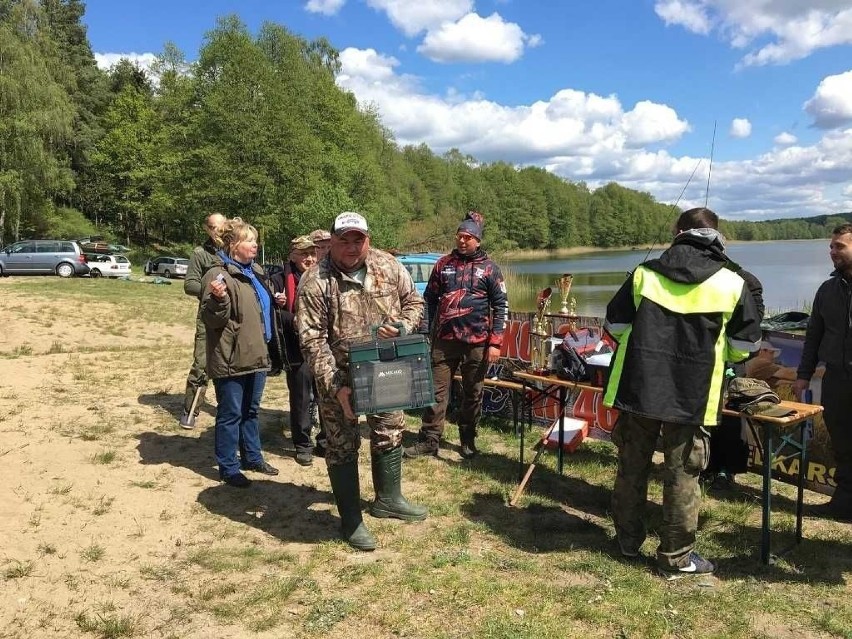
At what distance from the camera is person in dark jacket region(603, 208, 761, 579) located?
293 centimetres

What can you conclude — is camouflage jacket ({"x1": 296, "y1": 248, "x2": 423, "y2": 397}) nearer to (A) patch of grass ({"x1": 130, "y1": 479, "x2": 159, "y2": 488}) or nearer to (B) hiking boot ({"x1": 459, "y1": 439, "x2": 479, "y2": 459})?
(A) patch of grass ({"x1": 130, "y1": 479, "x2": 159, "y2": 488})

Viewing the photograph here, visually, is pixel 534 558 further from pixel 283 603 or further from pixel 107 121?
pixel 107 121

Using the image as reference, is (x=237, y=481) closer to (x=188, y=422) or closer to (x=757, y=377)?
(x=188, y=422)

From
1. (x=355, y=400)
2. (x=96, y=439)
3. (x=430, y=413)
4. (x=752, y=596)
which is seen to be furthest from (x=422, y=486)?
(x=96, y=439)

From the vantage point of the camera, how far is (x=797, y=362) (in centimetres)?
480

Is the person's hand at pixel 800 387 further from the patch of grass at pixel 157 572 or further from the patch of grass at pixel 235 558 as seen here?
the patch of grass at pixel 157 572

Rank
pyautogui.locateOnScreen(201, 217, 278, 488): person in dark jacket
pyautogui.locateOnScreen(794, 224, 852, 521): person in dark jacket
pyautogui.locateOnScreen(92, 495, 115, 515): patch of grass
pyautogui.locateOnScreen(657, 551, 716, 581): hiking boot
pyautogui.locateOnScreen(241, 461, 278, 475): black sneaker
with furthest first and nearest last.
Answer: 1. pyautogui.locateOnScreen(241, 461, 278, 475): black sneaker
2. pyautogui.locateOnScreen(201, 217, 278, 488): person in dark jacket
3. pyautogui.locateOnScreen(794, 224, 852, 521): person in dark jacket
4. pyautogui.locateOnScreen(92, 495, 115, 515): patch of grass
5. pyautogui.locateOnScreen(657, 551, 716, 581): hiking boot

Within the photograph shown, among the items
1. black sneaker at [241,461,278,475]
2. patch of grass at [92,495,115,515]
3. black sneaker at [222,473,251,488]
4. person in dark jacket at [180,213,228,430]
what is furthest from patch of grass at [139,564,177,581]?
person in dark jacket at [180,213,228,430]

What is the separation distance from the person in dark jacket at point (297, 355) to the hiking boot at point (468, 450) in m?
1.13

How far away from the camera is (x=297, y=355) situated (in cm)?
464

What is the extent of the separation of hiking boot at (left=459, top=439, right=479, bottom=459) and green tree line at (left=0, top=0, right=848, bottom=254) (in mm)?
24909

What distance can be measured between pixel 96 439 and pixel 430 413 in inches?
105

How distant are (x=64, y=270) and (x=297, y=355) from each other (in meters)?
23.3

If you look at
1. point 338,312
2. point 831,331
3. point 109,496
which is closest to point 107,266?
point 109,496
